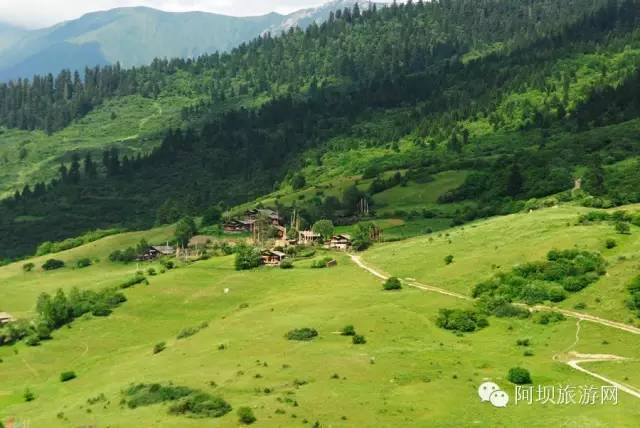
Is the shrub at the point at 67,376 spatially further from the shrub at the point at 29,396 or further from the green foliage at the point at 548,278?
the green foliage at the point at 548,278

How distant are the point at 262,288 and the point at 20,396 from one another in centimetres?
4108

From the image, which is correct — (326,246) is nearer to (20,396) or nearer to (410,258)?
(410,258)

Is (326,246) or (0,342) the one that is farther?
(326,246)

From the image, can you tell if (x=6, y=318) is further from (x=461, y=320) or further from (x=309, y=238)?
(x=461, y=320)

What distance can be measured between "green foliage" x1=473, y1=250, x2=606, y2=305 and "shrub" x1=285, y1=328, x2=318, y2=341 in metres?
22.6

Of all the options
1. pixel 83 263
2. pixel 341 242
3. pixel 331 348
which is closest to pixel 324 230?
pixel 341 242

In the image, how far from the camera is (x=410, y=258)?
123 m

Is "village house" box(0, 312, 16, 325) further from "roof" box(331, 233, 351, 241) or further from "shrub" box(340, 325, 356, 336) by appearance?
"shrub" box(340, 325, 356, 336)

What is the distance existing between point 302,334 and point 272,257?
175 ft

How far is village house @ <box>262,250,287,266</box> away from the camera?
445ft

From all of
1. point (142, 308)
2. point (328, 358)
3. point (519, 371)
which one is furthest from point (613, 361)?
point (142, 308)

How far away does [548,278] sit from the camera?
96.3m

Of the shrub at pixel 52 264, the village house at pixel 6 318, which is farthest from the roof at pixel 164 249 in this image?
the village house at pixel 6 318

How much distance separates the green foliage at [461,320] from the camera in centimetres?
8538
